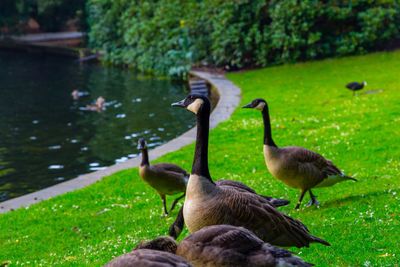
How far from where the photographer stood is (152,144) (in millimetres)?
22109

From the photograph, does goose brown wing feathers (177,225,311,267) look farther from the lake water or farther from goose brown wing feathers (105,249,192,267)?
the lake water

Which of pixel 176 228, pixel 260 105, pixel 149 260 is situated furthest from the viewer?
pixel 260 105

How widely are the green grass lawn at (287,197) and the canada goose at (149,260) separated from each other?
3093 mm

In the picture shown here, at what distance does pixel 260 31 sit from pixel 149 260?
30.4m

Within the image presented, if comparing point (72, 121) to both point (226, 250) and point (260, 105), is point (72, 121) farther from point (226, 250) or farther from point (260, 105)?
point (226, 250)

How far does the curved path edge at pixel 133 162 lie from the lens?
595 inches

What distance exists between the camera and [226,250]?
6488 mm

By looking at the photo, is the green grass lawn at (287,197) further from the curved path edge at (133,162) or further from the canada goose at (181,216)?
the canada goose at (181,216)

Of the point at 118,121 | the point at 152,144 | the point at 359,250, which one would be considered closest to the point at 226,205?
the point at 359,250

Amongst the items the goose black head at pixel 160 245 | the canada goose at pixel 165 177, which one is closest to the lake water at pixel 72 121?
the canada goose at pixel 165 177

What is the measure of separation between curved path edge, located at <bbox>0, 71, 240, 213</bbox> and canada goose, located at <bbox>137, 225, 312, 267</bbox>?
338 inches

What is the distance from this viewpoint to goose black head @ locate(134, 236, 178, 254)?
6.40 metres

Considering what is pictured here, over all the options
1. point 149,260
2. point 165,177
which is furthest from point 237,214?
point 165,177

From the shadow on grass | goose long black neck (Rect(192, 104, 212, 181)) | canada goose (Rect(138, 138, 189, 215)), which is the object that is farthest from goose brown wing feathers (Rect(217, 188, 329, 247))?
canada goose (Rect(138, 138, 189, 215))
